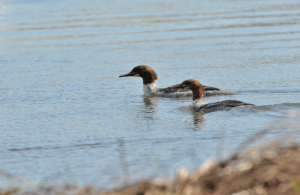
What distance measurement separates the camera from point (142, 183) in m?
5.15

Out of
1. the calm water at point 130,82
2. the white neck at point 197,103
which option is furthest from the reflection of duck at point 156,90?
the white neck at point 197,103

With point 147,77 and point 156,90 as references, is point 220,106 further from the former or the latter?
point 147,77

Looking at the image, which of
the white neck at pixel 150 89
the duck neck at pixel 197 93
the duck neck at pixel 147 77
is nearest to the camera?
the duck neck at pixel 197 93

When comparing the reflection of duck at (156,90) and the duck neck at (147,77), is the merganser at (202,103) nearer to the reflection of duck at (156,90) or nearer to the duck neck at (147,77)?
the reflection of duck at (156,90)

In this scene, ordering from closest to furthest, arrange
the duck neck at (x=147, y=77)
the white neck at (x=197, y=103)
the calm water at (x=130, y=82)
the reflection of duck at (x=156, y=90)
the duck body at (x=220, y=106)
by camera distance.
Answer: the calm water at (x=130, y=82) < the duck body at (x=220, y=106) < the white neck at (x=197, y=103) < the reflection of duck at (x=156, y=90) < the duck neck at (x=147, y=77)

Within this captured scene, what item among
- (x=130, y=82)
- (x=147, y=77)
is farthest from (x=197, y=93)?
(x=130, y=82)

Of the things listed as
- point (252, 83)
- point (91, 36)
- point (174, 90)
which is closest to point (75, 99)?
point (174, 90)

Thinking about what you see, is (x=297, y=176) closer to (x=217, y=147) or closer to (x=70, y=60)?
(x=217, y=147)

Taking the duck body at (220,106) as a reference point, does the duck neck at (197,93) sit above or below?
above

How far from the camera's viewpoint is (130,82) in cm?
1617

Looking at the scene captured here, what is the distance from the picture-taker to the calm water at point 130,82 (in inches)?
326

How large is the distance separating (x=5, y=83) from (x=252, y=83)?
5.87m

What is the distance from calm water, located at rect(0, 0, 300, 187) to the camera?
8289 millimetres

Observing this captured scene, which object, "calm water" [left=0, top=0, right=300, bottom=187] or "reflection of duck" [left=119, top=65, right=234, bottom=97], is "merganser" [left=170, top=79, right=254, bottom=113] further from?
"reflection of duck" [left=119, top=65, right=234, bottom=97]
